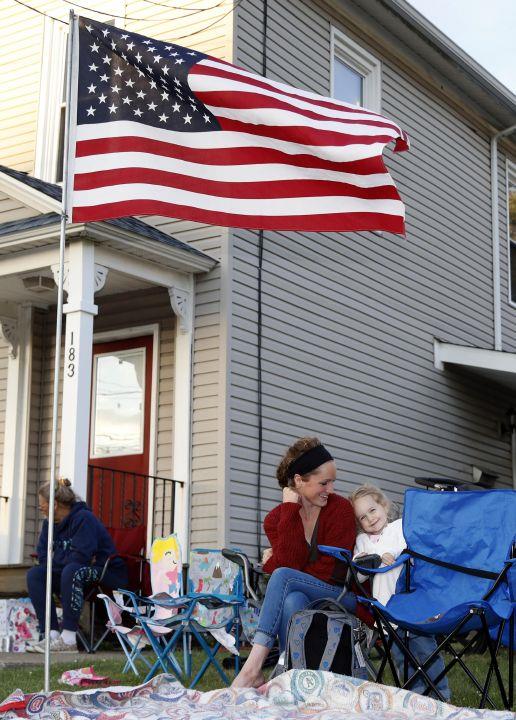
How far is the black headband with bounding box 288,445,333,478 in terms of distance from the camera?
496 centimetres

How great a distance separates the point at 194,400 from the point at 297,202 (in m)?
3.71

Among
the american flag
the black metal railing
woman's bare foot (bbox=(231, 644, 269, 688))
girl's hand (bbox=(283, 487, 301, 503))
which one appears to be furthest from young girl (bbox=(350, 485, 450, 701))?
the black metal railing

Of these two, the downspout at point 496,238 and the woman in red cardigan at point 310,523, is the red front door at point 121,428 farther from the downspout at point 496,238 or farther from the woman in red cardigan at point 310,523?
the downspout at point 496,238

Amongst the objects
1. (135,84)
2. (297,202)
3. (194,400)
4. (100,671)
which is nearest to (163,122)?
(135,84)

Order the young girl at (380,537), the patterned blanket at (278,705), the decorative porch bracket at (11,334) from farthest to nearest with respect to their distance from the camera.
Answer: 1. the decorative porch bracket at (11,334)
2. the young girl at (380,537)
3. the patterned blanket at (278,705)

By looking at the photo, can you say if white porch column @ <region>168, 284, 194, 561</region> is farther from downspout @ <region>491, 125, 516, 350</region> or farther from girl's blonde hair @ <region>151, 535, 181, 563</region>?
downspout @ <region>491, 125, 516, 350</region>

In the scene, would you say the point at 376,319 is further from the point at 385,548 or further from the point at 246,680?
the point at 246,680

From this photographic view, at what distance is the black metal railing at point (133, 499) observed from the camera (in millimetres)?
9219

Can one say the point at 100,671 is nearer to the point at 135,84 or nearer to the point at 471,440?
the point at 135,84

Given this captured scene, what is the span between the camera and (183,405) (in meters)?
9.03

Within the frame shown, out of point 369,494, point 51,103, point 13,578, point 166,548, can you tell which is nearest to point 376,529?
point 369,494

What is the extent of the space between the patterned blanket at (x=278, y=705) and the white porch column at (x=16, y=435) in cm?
563

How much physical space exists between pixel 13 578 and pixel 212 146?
481 cm

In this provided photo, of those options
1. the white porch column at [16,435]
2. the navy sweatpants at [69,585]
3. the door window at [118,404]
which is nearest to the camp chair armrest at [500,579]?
the navy sweatpants at [69,585]
